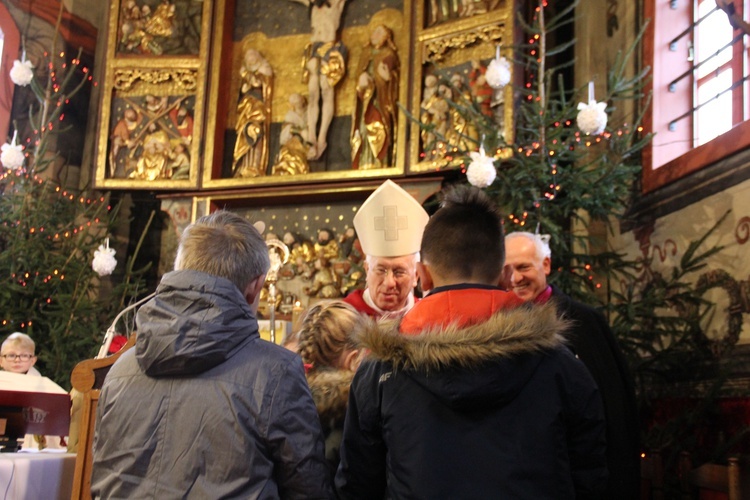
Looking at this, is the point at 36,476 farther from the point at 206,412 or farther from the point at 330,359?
the point at 206,412

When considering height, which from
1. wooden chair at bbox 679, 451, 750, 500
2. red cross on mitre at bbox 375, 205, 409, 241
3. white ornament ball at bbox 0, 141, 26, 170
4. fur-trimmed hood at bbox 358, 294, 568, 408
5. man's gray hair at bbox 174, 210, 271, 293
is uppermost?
white ornament ball at bbox 0, 141, 26, 170

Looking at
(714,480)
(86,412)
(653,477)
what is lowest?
(653,477)

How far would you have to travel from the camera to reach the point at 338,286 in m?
8.62

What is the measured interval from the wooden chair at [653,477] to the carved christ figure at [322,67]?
5.68 m

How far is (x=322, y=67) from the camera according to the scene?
9266mm

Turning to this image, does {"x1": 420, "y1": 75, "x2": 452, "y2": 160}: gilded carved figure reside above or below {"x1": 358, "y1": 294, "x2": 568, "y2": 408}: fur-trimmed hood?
above

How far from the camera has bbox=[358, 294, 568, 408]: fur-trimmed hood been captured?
1.98 m

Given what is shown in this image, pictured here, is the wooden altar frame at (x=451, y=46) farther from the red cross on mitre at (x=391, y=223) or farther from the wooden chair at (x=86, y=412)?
the wooden chair at (x=86, y=412)

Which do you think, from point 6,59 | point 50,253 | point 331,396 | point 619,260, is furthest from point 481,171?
point 6,59

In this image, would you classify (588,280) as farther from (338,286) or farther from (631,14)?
(338,286)

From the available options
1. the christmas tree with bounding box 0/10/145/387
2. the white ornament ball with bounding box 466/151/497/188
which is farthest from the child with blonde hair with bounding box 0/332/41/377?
the white ornament ball with bounding box 466/151/497/188

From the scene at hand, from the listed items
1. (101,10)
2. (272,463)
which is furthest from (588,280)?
(101,10)

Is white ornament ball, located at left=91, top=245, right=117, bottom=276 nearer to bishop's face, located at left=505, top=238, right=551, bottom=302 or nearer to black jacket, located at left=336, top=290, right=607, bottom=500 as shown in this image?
bishop's face, located at left=505, top=238, right=551, bottom=302

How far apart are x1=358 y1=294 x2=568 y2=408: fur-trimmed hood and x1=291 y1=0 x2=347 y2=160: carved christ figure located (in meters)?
7.29
